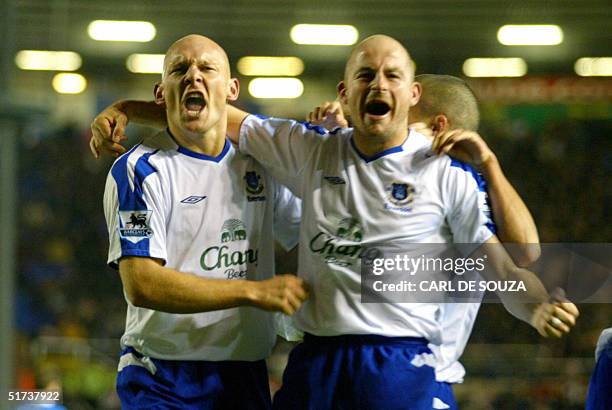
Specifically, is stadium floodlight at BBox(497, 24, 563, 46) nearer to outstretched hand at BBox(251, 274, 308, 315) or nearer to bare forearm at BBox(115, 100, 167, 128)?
bare forearm at BBox(115, 100, 167, 128)

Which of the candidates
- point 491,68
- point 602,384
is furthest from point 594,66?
point 602,384

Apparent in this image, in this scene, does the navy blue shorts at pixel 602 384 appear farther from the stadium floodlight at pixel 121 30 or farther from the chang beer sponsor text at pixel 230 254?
the stadium floodlight at pixel 121 30

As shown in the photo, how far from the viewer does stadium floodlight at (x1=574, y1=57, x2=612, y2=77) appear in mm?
7559

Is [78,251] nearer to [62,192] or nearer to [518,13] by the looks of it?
[62,192]

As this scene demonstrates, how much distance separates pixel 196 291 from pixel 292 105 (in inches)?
198

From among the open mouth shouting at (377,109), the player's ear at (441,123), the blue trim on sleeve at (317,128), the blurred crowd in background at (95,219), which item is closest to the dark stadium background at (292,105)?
the blurred crowd in background at (95,219)

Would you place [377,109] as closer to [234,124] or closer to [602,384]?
[234,124]

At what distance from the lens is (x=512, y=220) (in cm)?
251

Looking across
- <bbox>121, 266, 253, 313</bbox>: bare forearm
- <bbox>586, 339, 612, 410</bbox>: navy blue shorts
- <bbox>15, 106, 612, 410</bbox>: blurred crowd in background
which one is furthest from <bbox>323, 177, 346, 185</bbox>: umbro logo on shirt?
<bbox>15, 106, 612, 410</bbox>: blurred crowd in background

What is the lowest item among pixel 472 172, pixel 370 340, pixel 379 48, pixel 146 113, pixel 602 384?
pixel 602 384

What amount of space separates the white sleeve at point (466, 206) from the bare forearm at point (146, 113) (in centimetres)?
89

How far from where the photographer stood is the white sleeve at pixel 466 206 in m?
2.52

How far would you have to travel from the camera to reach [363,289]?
2.49 metres

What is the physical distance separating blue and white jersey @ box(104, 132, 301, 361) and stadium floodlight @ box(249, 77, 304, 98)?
15.1ft
